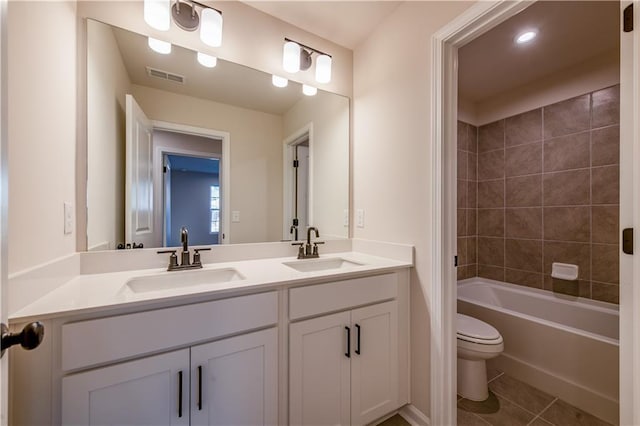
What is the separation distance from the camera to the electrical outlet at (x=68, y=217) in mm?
1049

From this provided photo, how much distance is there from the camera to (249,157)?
1687 mm

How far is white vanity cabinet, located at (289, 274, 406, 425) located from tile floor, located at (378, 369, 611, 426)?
0.89 feet

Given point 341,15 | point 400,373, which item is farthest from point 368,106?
point 400,373

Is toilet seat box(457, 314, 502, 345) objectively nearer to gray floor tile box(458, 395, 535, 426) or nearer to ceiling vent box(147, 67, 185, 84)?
gray floor tile box(458, 395, 535, 426)

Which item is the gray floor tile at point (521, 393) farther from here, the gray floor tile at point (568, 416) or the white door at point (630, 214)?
the white door at point (630, 214)

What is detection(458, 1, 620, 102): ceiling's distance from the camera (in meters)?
1.52

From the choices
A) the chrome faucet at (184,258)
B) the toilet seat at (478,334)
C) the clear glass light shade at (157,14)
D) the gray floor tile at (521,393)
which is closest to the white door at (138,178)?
the chrome faucet at (184,258)

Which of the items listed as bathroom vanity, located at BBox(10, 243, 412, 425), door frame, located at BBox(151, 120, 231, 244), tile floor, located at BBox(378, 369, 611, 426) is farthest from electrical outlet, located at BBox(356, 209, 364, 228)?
tile floor, located at BBox(378, 369, 611, 426)

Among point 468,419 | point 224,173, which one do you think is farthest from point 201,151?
point 468,419

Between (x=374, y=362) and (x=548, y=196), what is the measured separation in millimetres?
2178

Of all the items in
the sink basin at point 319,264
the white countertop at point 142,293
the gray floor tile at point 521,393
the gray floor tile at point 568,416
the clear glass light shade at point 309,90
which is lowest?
the gray floor tile at point 521,393

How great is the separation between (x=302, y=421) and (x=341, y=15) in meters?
2.23

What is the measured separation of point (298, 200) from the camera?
1.84m

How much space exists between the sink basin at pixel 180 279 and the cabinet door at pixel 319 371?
41 cm
